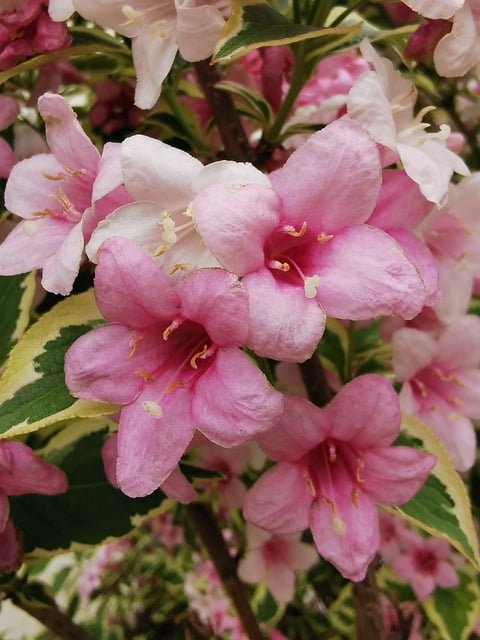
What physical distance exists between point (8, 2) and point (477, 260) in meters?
0.50

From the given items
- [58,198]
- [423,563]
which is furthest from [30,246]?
[423,563]

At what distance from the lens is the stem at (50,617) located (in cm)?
77

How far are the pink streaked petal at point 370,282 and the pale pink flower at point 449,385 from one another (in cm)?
26

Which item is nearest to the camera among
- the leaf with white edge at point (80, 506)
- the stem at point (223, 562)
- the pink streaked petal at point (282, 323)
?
the pink streaked petal at point (282, 323)

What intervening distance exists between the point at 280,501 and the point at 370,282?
0.72 feet

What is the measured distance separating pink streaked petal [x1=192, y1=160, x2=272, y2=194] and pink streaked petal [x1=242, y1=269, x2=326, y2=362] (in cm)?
7

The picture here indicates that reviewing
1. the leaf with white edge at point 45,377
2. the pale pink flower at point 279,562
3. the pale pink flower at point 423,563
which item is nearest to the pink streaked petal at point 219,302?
the leaf with white edge at point 45,377

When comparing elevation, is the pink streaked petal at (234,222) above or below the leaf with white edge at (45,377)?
above

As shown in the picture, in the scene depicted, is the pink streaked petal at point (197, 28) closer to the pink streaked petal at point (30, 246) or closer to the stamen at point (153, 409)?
the pink streaked petal at point (30, 246)

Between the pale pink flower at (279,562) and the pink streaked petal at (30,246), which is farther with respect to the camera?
the pale pink flower at (279,562)

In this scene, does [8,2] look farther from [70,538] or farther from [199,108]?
[70,538]

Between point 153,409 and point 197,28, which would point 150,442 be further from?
point 197,28

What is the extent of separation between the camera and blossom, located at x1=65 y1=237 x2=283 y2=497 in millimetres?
447

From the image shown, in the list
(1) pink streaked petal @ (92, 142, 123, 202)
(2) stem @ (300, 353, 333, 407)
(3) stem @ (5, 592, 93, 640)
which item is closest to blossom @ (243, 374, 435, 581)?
(2) stem @ (300, 353, 333, 407)
